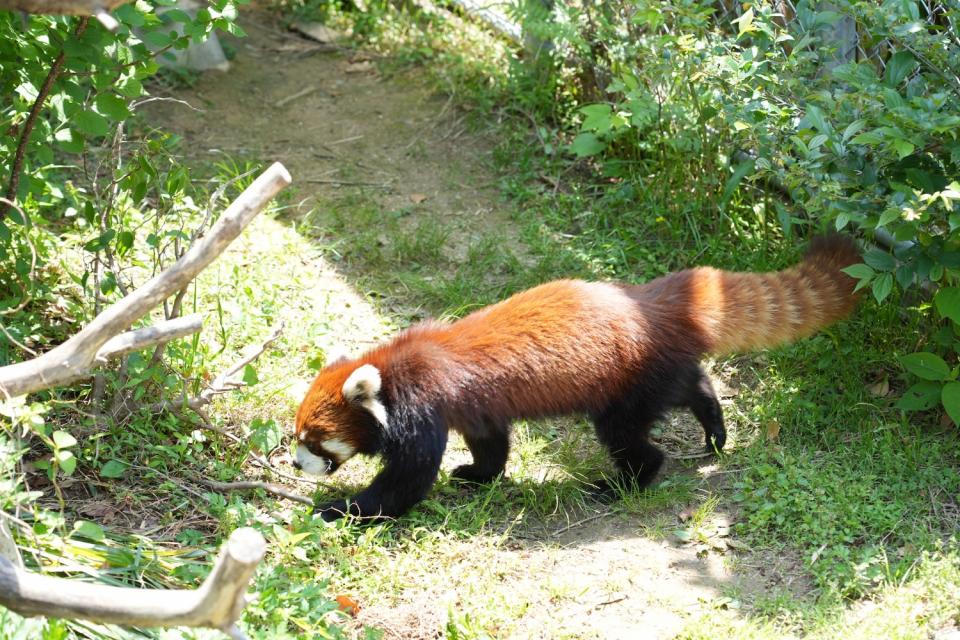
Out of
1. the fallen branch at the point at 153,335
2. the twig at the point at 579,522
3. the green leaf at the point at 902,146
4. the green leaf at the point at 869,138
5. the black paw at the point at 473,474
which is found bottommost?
the twig at the point at 579,522

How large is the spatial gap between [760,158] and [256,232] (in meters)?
2.63

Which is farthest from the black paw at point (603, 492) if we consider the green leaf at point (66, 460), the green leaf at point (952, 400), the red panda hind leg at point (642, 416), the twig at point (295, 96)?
the twig at point (295, 96)

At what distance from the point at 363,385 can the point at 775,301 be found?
65.8 inches

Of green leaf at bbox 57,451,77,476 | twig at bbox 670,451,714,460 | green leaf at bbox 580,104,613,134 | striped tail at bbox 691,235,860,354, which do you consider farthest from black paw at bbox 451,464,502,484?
green leaf at bbox 580,104,613,134

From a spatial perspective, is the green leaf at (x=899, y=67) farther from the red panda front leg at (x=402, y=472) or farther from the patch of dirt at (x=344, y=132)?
the patch of dirt at (x=344, y=132)

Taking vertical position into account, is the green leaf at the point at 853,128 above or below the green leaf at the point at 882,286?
above

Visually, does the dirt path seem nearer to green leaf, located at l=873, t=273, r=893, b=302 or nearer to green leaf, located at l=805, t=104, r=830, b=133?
green leaf, located at l=873, t=273, r=893, b=302

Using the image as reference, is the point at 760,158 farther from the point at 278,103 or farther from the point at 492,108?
the point at 278,103

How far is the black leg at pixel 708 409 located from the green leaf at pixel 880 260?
0.76 m

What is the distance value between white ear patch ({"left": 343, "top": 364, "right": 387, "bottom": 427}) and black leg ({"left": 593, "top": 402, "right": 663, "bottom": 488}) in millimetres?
863

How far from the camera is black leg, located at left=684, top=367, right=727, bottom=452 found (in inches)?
153

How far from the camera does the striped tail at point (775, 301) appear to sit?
379 centimetres

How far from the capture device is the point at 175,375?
3.74 meters

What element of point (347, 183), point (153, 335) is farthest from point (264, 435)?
point (347, 183)
